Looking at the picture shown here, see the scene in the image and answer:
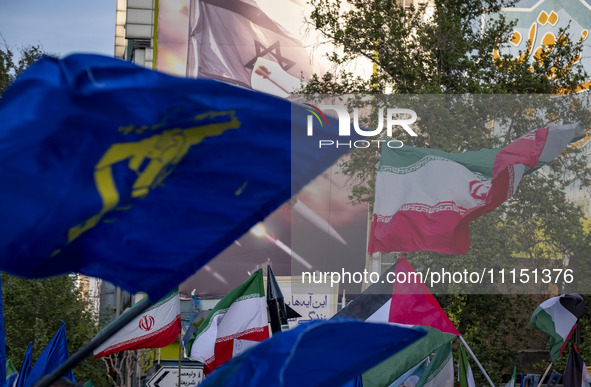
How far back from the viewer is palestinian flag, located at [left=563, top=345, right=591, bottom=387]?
13672 mm

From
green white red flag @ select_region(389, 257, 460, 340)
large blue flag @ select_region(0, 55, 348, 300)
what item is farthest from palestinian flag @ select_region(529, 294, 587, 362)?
large blue flag @ select_region(0, 55, 348, 300)

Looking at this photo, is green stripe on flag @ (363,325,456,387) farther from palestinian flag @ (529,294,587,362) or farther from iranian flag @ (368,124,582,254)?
palestinian flag @ (529,294,587,362)

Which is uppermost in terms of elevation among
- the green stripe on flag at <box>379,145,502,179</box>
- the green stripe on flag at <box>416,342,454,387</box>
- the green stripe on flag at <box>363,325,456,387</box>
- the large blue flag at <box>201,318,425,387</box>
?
the green stripe on flag at <box>379,145,502,179</box>

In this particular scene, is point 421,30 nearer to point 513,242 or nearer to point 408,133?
point 408,133

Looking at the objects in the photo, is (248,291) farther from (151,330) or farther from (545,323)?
(545,323)

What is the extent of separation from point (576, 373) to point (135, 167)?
36.0 ft

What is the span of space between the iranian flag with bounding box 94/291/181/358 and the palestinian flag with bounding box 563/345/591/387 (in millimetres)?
5973

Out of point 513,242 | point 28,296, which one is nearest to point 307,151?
point 513,242

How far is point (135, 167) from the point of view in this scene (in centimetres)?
424

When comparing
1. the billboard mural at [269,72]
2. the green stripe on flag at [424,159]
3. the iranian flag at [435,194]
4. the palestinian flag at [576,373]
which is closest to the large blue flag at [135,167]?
the iranian flag at [435,194]

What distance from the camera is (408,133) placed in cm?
2266

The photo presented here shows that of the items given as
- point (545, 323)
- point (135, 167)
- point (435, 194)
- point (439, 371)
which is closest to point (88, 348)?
point (135, 167)

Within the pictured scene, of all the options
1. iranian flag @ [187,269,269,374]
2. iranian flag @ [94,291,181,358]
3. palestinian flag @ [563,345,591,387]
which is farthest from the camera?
iranian flag @ [94,291,181,358]

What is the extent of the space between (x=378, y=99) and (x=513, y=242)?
4752 mm
